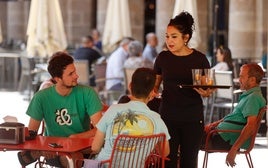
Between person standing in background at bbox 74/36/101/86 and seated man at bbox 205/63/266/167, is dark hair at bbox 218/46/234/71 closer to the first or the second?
person standing in background at bbox 74/36/101/86

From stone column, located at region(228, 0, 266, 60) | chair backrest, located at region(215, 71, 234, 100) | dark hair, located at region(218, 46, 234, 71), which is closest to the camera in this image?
chair backrest, located at region(215, 71, 234, 100)

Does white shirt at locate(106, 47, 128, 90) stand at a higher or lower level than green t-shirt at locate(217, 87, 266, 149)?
lower

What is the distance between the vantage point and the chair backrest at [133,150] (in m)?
5.86

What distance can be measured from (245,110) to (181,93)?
1179 millimetres

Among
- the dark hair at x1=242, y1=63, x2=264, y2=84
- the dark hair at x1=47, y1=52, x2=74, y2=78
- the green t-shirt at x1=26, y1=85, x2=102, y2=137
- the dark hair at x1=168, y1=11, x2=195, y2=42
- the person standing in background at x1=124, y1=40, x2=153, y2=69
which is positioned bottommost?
the person standing in background at x1=124, y1=40, x2=153, y2=69

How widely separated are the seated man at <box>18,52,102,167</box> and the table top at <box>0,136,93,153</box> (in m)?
0.39

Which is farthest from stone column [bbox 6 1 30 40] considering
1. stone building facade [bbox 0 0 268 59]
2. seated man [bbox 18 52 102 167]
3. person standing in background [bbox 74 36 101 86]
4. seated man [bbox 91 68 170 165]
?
seated man [bbox 91 68 170 165]

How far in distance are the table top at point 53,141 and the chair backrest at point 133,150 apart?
270mm

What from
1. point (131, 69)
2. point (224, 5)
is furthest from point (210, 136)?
point (224, 5)

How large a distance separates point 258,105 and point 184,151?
1.20m

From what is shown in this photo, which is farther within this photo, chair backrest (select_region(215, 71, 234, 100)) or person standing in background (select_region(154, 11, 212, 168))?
chair backrest (select_region(215, 71, 234, 100))

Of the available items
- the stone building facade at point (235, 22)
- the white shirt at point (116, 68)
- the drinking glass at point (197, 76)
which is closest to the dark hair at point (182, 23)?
the drinking glass at point (197, 76)

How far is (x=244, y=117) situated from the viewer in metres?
7.85

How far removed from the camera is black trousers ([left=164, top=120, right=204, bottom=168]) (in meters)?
6.77
